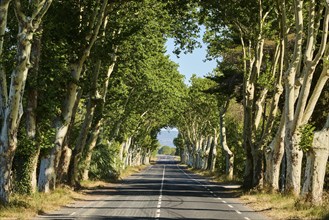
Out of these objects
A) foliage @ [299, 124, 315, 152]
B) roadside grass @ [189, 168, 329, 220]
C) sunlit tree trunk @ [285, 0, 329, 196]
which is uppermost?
sunlit tree trunk @ [285, 0, 329, 196]

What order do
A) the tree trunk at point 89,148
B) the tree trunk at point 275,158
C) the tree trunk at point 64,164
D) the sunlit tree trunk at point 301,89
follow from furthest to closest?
the tree trunk at point 89,148 < the tree trunk at point 64,164 < the tree trunk at point 275,158 < the sunlit tree trunk at point 301,89

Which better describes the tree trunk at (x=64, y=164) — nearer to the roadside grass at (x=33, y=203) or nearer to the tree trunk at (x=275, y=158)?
the roadside grass at (x=33, y=203)

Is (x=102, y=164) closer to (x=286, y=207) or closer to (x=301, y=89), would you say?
(x=286, y=207)

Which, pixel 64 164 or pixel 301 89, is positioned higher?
pixel 301 89

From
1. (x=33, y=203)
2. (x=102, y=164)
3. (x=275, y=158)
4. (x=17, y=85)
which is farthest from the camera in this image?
(x=102, y=164)

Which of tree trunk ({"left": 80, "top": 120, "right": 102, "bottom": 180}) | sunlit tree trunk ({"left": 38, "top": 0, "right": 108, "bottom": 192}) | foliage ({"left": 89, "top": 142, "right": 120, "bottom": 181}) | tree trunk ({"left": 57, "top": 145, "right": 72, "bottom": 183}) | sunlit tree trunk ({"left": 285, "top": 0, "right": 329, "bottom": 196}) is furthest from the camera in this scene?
foliage ({"left": 89, "top": 142, "right": 120, "bottom": 181})

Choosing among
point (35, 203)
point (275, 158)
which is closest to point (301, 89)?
point (275, 158)

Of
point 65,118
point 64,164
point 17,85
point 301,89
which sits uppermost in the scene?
Answer: point 301,89

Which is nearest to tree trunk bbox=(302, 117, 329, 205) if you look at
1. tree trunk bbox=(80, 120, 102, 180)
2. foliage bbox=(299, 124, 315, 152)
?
foliage bbox=(299, 124, 315, 152)

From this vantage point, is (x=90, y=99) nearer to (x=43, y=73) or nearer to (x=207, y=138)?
(x=43, y=73)

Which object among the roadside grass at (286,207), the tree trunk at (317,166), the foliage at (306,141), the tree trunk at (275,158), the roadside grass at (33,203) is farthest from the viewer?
the tree trunk at (275,158)

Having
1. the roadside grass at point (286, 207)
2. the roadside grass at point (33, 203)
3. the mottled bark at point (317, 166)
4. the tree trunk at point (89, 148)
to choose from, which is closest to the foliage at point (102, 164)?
the tree trunk at point (89, 148)

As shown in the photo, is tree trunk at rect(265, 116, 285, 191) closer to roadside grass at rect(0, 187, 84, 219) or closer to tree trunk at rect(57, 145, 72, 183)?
roadside grass at rect(0, 187, 84, 219)

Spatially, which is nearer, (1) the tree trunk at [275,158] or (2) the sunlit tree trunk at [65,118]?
(2) the sunlit tree trunk at [65,118]
